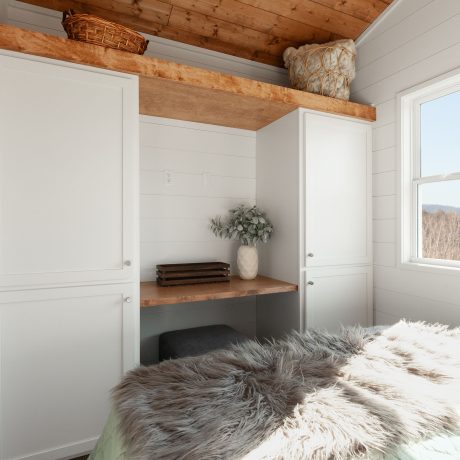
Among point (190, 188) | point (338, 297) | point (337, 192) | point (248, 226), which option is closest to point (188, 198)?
point (190, 188)

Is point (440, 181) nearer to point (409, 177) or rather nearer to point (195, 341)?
point (409, 177)

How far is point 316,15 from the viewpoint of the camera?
2.35 metres

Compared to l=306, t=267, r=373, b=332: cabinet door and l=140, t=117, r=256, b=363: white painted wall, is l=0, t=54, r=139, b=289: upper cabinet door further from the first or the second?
l=306, t=267, r=373, b=332: cabinet door

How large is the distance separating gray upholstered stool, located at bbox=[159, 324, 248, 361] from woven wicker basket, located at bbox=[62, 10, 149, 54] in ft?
5.75

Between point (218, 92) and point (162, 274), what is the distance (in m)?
1.22

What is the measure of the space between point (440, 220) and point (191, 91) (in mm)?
1806

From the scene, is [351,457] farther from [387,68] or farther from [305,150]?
[387,68]

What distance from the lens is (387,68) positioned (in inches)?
96.0

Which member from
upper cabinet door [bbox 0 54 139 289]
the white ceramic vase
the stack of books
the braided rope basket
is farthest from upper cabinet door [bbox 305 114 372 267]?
upper cabinet door [bbox 0 54 139 289]

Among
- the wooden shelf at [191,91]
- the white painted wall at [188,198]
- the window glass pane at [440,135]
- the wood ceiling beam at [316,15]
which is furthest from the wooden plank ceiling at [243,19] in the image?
the window glass pane at [440,135]

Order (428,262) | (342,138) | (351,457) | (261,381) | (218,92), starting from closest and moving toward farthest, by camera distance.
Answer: (351,457) < (261,381) < (218,92) < (428,262) < (342,138)

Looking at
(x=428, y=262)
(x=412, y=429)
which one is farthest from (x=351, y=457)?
(x=428, y=262)

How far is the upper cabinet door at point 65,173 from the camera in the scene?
62.7 inches

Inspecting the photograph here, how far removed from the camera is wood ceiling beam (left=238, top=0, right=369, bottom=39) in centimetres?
224
